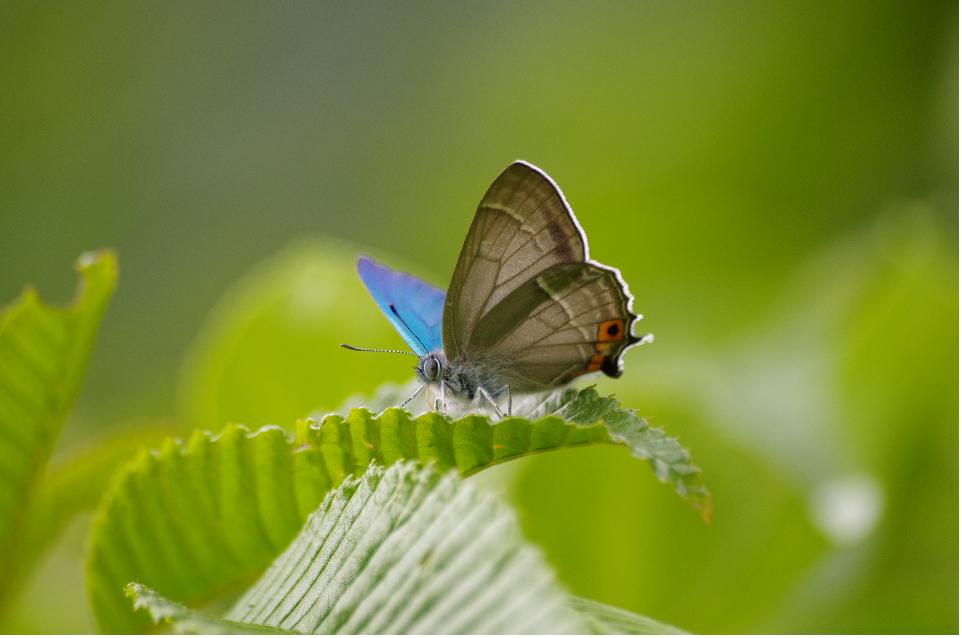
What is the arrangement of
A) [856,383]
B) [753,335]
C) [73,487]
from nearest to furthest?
1. [73,487]
2. [856,383]
3. [753,335]

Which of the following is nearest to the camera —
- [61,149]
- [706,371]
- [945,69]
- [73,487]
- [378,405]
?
[378,405]

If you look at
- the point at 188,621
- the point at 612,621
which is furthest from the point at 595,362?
the point at 188,621

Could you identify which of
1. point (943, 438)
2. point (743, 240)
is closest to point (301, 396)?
point (943, 438)

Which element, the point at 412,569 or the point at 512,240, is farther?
the point at 512,240

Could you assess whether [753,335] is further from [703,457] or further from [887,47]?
[887,47]

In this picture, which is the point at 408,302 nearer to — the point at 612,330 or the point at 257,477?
the point at 612,330

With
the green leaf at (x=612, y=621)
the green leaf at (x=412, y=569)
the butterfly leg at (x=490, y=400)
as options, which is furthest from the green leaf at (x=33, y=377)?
the green leaf at (x=612, y=621)
